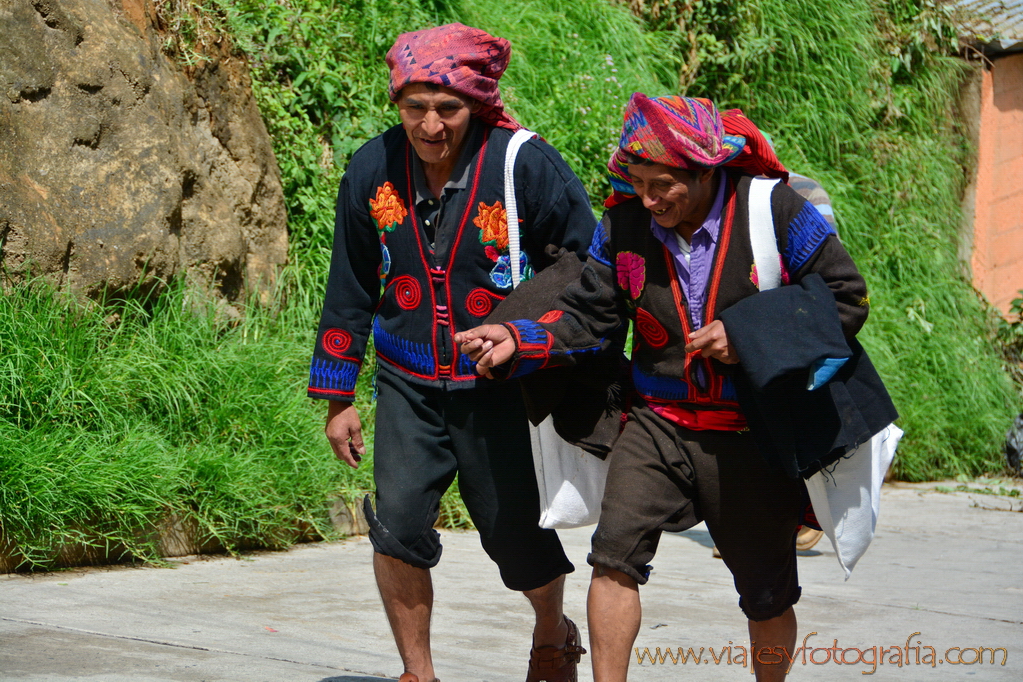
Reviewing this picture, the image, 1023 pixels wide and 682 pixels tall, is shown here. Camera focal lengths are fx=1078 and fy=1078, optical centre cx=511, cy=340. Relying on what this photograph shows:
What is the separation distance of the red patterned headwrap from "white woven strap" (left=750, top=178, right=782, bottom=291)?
0.49 ft

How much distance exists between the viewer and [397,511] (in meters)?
2.98

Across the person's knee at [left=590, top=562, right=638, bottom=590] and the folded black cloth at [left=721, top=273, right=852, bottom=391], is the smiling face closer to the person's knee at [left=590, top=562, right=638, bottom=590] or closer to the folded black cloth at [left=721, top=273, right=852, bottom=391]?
the folded black cloth at [left=721, top=273, right=852, bottom=391]

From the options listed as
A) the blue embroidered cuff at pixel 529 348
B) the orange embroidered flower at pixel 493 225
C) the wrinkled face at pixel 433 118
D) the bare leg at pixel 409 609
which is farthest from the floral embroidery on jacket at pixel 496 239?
the bare leg at pixel 409 609

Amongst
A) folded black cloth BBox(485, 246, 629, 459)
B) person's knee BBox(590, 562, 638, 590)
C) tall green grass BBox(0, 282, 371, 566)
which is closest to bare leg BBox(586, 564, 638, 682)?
person's knee BBox(590, 562, 638, 590)

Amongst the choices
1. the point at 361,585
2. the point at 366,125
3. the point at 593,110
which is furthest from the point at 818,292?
the point at 593,110

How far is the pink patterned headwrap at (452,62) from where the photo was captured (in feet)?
9.61

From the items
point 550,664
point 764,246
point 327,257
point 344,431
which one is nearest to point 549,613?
point 550,664

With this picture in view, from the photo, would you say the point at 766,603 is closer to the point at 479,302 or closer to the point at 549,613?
the point at 549,613

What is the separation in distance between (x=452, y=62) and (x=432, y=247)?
0.51 m

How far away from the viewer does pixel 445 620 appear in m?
4.11

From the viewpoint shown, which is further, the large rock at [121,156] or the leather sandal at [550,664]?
the large rock at [121,156]

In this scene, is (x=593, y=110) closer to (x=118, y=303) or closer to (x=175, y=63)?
(x=175, y=63)

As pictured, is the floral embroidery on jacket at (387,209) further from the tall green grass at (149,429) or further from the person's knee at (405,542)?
the tall green grass at (149,429)

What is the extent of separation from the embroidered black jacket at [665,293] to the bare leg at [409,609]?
0.71 meters
